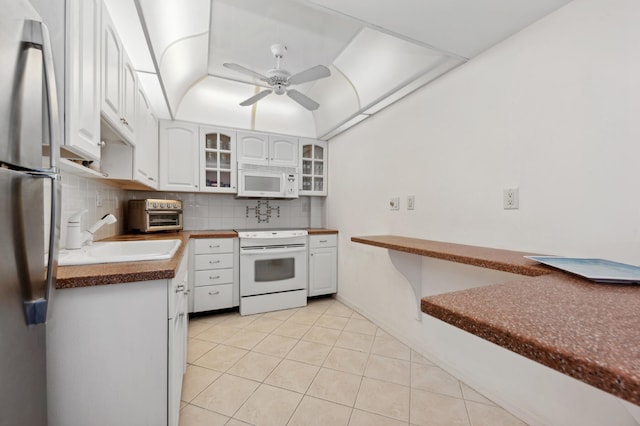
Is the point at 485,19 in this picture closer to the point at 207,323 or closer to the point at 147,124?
the point at 147,124

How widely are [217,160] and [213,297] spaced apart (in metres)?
1.53

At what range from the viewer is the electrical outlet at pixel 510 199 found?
1.49 metres

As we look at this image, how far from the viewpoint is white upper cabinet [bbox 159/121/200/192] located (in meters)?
2.85

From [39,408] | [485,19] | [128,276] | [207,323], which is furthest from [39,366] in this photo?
[485,19]

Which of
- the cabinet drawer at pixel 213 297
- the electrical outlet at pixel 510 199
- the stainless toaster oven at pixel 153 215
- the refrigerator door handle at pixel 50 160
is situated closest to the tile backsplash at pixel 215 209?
the stainless toaster oven at pixel 153 215

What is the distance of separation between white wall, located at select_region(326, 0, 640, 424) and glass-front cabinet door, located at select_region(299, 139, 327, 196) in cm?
131

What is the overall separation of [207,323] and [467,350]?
89.4 inches

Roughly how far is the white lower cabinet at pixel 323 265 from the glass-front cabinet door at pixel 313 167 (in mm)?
681

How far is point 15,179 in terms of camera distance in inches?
25.9

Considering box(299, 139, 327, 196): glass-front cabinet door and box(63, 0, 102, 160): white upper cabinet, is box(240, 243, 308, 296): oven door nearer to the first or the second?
box(299, 139, 327, 196): glass-front cabinet door

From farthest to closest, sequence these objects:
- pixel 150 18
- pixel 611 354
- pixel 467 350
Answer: pixel 467 350, pixel 150 18, pixel 611 354

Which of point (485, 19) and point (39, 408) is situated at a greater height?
point (485, 19)

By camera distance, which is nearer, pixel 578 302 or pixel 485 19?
pixel 578 302

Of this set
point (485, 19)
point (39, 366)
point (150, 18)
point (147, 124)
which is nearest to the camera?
point (39, 366)
